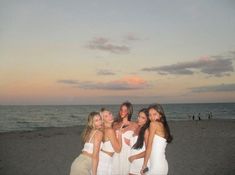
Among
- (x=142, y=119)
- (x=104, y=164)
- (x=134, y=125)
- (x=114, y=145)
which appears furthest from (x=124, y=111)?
(x=104, y=164)

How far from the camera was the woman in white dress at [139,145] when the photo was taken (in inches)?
223

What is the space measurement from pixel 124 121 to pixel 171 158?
9700 mm

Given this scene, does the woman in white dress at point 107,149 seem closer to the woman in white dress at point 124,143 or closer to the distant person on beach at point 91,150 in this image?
the distant person on beach at point 91,150

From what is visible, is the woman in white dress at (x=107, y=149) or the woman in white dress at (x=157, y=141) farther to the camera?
the woman in white dress at (x=107, y=149)

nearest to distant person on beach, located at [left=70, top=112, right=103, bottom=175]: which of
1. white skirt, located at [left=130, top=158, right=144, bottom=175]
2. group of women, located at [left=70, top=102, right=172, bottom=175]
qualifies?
group of women, located at [left=70, top=102, right=172, bottom=175]

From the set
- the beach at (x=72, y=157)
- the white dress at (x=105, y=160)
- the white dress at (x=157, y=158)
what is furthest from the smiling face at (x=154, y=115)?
the beach at (x=72, y=157)

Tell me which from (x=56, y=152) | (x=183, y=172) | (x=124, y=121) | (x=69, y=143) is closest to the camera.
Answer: (x=124, y=121)

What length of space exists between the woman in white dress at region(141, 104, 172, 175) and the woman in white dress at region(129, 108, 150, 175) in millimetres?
503

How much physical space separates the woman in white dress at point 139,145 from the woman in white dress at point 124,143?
235 mm

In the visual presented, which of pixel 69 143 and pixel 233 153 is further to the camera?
pixel 69 143

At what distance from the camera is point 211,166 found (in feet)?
43.7

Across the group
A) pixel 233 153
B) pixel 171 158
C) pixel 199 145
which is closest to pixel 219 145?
pixel 199 145

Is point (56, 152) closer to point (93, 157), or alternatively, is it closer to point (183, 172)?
point (183, 172)

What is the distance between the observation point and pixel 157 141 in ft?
16.8
